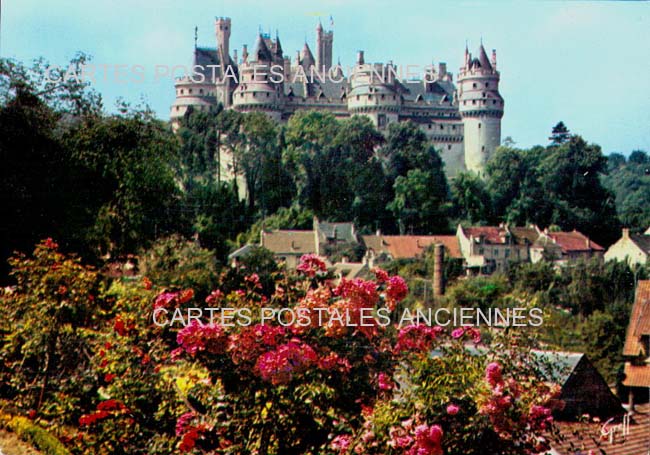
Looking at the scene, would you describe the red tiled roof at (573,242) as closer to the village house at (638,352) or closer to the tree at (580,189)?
the tree at (580,189)

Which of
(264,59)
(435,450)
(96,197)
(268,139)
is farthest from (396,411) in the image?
(268,139)

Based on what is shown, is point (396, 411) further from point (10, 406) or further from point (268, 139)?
point (268, 139)

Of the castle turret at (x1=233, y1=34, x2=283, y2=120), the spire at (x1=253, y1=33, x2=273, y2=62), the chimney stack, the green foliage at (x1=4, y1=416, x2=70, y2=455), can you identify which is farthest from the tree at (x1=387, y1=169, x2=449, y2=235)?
the green foliage at (x1=4, y1=416, x2=70, y2=455)

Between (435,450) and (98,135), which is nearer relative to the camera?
(435,450)

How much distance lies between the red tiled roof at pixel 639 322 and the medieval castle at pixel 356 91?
1.59 meters

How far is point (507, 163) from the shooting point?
7.50 meters

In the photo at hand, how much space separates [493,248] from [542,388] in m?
4.03

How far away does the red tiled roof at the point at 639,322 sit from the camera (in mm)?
5121

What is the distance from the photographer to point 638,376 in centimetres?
497

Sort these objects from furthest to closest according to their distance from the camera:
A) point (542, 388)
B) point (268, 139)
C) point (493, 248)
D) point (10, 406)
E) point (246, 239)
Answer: point (268, 139) → point (246, 239) → point (493, 248) → point (10, 406) → point (542, 388)

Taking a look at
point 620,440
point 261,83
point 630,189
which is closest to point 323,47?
point 261,83

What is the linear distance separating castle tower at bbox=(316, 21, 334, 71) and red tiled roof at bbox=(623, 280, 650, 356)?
2529 mm

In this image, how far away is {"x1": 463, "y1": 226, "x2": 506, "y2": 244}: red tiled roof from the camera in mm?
7422

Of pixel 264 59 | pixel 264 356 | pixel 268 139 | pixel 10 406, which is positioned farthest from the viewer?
pixel 268 139
